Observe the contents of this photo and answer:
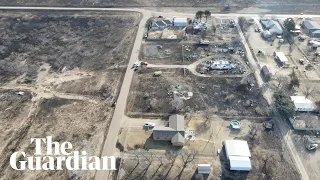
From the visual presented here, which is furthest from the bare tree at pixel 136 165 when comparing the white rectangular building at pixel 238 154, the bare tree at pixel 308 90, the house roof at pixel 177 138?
the bare tree at pixel 308 90

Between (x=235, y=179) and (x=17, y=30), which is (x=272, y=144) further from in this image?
(x=17, y=30)

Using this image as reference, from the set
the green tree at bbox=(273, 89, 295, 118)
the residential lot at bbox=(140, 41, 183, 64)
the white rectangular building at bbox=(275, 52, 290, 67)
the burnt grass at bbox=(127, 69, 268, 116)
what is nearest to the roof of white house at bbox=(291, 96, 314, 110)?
the green tree at bbox=(273, 89, 295, 118)

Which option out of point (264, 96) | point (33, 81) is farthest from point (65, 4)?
point (264, 96)

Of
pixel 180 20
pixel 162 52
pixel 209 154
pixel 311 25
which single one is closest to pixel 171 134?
pixel 209 154

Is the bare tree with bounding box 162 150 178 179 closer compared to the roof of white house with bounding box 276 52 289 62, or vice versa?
the bare tree with bounding box 162 150 178 179

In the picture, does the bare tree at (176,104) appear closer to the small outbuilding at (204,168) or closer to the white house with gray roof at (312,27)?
the small outbuilding at (204,168)

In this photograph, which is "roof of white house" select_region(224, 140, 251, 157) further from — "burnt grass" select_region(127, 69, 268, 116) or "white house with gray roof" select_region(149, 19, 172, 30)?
"white house with gray roof" select_region(149, 19, 172, 30)
